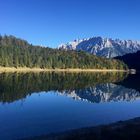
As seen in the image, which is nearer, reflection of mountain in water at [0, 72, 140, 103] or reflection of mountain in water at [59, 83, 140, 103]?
reflection of mountain in water at [0, 72, 140, 103]

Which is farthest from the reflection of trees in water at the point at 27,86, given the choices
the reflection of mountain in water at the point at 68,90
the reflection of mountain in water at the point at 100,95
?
the reflection of mountain in water at the point at 100,95

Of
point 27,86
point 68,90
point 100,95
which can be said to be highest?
point 27,86

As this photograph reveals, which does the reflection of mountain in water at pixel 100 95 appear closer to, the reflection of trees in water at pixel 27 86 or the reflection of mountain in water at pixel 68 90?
the reflection of mountain in water at pixel 68 90

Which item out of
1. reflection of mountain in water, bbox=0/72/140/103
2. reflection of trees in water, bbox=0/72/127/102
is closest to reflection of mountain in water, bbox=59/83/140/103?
reflection of mountain in water, bbox=0/72/140/103

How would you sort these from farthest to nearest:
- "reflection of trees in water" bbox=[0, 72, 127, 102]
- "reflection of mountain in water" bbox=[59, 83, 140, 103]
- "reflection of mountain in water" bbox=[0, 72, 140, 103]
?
"reflection of mountain in water" bbox=[59, 83, 140, 103] → "reflection of mountain in water" bbox=[0, 72, 140, 103] → "reflection of trees in water" bbox=[0, 72, 127, 102]

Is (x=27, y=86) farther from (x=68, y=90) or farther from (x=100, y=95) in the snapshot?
(x=100, y=95)

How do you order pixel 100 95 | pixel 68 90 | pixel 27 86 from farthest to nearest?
pixel 27 86
pixel 68 90
pixel 100 95

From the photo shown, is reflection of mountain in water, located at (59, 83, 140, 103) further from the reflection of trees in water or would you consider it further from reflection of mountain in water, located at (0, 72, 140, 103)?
the reflection of trees in water

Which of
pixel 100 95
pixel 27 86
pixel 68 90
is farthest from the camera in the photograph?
pixel 27 86

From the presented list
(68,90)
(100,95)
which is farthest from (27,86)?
(100,95)

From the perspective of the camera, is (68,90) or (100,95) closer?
(100,95)

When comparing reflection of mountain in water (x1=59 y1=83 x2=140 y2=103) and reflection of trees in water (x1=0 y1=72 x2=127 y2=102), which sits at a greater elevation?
reflection of trees in water (x1=0 y1=72 x2=127 y2=102)

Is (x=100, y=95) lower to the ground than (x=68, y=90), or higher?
lower

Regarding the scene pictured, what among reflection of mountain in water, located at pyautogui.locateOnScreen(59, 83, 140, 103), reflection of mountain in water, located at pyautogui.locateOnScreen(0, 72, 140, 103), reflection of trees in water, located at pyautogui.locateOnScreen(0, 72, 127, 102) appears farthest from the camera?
reflection of mountain in water, located at pyautogui.locateOnScreen(59, 83, 140, 103)
